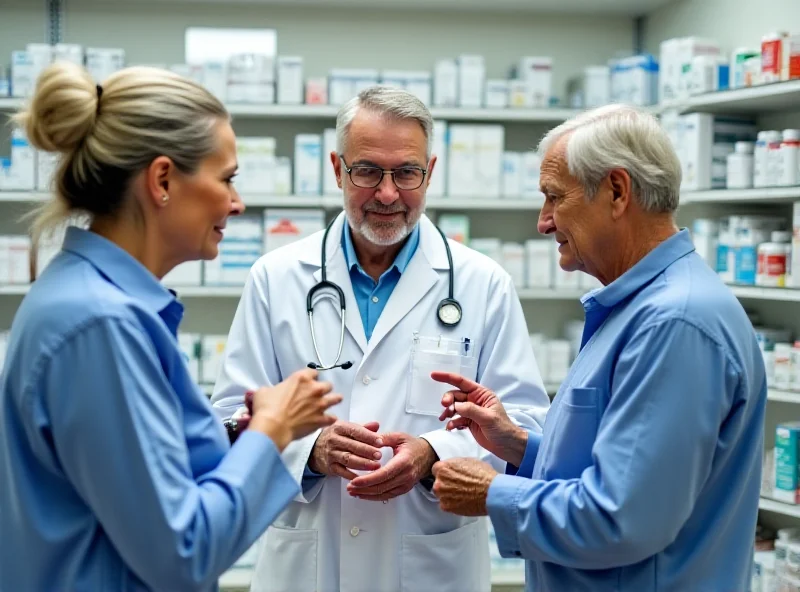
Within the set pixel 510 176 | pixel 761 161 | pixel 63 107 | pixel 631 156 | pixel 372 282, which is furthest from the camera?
pixel 510 176

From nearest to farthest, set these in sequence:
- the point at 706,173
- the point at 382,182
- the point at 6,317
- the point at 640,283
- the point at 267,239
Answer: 1. the point at 640,283
2. the point at 382,182
3. the point at 706,173
4. the point at 267,239
5. the point at 6,317

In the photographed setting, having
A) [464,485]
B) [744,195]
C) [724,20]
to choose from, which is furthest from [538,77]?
[464,485]

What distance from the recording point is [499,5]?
4.50 m

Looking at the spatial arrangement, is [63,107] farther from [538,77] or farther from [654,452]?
[538,77]

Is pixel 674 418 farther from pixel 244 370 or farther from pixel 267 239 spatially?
pixel 267 239

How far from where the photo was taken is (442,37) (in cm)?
464

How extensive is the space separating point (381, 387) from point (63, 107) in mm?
1004

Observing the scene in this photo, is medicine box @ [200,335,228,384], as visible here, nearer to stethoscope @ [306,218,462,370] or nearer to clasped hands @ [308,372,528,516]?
stethoscope @ [306,218,462,370]

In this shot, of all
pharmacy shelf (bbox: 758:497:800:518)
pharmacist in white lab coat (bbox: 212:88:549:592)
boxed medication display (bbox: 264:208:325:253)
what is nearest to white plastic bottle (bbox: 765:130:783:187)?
pharmacy shelf (bbox: 758:497:800:518)

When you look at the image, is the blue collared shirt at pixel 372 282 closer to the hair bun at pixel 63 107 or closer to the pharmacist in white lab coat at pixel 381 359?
the pharmacist in white lab coat at pixel 381 359

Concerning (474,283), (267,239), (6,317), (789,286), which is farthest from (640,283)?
(6,317)

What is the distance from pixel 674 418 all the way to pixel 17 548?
915 millimetres

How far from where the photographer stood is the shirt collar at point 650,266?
143 cm

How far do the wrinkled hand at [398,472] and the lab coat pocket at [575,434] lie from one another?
1.31 feet
